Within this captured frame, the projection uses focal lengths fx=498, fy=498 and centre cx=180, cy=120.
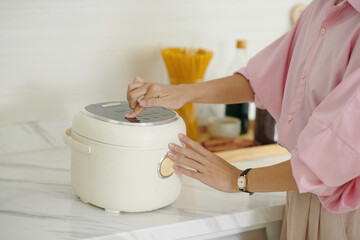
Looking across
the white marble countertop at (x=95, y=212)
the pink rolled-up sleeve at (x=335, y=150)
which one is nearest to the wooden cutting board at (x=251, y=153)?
the white marble countertop at (x=95, y=212)

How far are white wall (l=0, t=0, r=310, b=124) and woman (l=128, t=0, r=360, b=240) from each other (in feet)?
1.40

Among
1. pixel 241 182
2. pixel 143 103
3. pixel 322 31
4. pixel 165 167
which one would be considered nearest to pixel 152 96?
pixel 143 103

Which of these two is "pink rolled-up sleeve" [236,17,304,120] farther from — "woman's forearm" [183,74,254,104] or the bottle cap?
the bottle cap

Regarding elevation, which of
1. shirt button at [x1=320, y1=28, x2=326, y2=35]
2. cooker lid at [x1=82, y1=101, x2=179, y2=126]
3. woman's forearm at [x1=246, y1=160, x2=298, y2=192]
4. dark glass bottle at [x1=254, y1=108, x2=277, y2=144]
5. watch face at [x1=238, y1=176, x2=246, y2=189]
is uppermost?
shirt button at [x1=320, y1=28, x2=326, y2=35]

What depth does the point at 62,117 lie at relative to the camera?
1577 mm

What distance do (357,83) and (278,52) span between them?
37 cm

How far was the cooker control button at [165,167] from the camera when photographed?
1.07 metres

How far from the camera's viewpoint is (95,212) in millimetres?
1100

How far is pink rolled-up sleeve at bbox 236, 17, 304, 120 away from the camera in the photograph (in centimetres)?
120

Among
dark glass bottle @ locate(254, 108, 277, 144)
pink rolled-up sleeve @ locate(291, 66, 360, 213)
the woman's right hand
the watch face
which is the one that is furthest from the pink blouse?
dark glass bottle @ locate(254, 108, 277, 144)

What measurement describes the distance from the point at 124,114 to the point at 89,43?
1.69 feet

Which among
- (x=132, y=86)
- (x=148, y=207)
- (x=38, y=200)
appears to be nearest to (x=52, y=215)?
(x=38, y=200)

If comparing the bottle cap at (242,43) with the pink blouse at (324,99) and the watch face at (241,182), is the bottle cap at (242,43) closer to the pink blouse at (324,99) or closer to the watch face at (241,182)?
the pink blouse at (324,99)

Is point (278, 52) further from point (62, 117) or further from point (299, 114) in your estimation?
point (62, 117)
